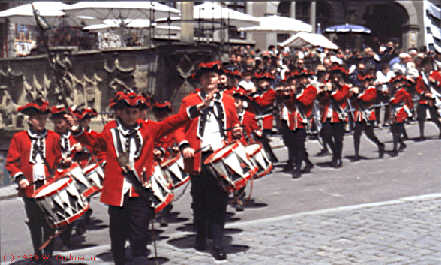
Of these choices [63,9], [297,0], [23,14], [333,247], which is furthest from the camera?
[297,0]

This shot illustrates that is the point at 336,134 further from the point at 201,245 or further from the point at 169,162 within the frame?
the point at 201,245

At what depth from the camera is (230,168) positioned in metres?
7.42

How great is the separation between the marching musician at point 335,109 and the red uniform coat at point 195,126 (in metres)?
6.73

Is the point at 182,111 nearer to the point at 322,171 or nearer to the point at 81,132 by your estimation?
the point at 81,132

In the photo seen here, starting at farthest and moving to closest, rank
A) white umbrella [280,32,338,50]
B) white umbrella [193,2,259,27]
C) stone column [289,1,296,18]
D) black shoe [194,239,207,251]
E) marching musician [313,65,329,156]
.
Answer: stone column [289,1,296,18], white umbrella [280,32,338,50], white umbrella [193,2,259,27], marching musician [313,65,329,156], black shoe [194,239,207,251]

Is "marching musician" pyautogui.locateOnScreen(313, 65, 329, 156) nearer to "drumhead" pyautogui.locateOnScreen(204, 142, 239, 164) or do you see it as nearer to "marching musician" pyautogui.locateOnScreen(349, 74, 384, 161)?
"marching musician" pyautogui.locateOnScreen(349, 74, 384, 161)

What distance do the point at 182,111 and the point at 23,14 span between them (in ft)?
60.2

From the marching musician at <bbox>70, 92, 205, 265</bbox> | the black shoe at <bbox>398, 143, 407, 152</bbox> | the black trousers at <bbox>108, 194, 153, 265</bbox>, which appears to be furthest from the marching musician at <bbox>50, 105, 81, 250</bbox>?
the black shoe at <bbox>398, 143, 407, 152</bbox>

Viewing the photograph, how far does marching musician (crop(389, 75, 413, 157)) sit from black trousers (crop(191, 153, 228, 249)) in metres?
8.47

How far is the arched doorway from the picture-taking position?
127ft

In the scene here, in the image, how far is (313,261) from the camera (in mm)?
7105

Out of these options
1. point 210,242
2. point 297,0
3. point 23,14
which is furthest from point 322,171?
point 297,0

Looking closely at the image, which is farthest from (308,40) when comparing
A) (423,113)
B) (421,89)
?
(423,113)

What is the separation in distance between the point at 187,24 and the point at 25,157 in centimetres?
1156
